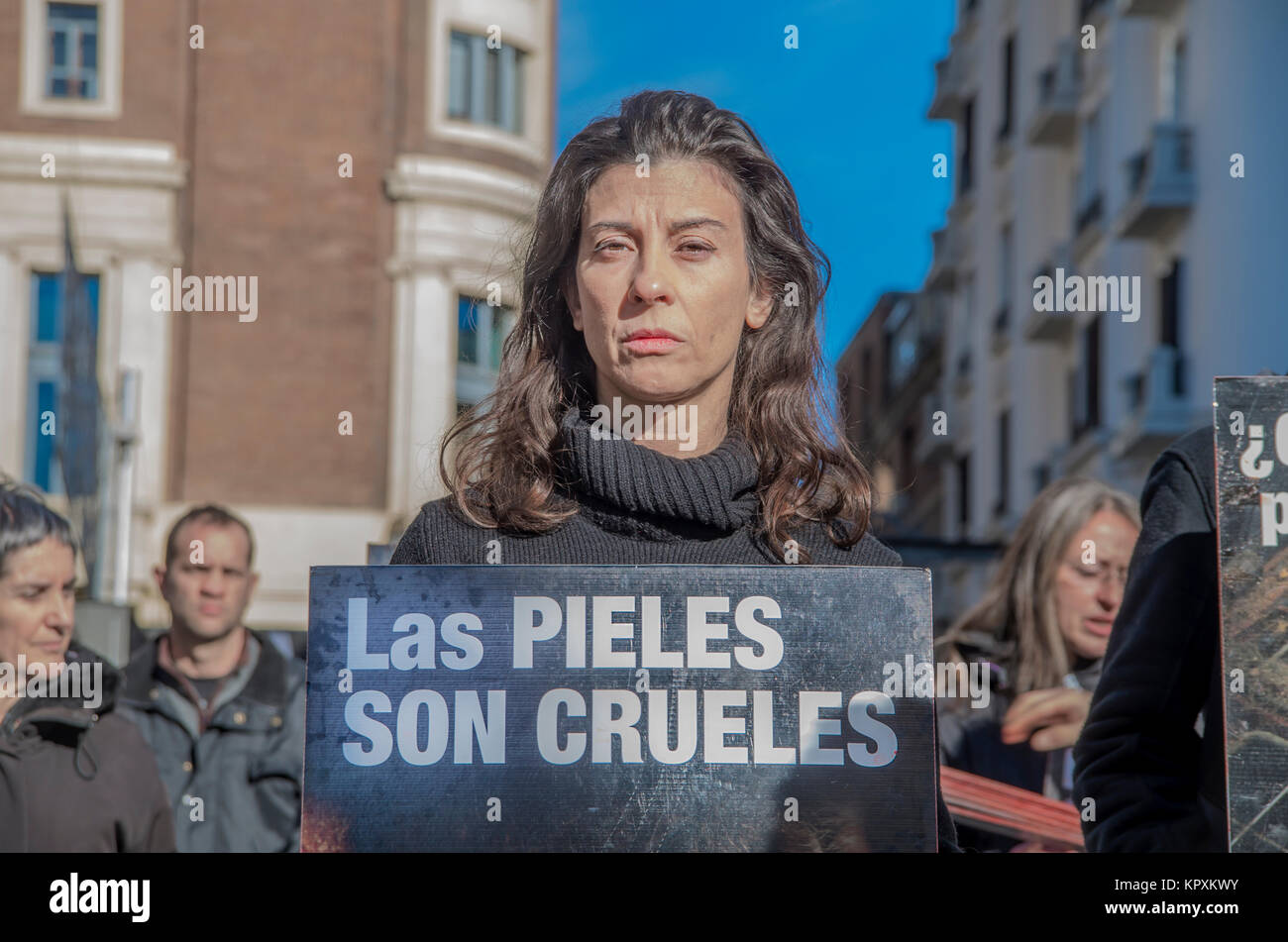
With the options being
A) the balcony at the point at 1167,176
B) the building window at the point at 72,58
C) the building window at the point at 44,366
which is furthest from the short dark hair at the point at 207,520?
the balcony at the point at 1167,176

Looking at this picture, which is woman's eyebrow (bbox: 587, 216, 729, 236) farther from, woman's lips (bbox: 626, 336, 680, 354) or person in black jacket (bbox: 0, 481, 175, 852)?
person in black jacket (bbox: 0, 481, 175, 852)

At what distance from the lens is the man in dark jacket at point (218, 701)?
638 cm

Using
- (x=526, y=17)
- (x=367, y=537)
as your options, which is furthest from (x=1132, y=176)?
(x=367, y=537)

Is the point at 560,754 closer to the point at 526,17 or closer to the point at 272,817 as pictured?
the point at 272,817

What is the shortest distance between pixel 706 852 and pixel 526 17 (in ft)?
53.1

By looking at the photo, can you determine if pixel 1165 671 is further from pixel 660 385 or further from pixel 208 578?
pixel 208 578

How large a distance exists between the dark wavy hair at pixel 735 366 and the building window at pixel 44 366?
13.8 metres

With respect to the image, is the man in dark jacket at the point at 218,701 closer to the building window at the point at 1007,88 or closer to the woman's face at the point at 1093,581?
the woman's face at the point at 1093,581

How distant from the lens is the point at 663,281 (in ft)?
8.64

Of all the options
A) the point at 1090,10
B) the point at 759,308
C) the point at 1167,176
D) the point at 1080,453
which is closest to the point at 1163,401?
the point at 1167,176

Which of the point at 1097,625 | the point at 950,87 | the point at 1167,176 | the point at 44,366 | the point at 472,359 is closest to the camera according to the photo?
the point at 1097,625

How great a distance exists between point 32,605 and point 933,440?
97.7 ft

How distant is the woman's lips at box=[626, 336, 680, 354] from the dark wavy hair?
0.20 m
